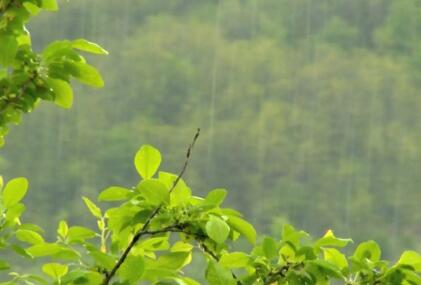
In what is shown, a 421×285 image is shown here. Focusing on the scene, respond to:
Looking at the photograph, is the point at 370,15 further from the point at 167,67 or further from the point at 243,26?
the point at 167,67

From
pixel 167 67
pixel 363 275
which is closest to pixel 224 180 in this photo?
pixel 167 67

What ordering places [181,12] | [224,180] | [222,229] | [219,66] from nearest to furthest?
[222,229]
[224,180]
[181,12]
[219,66]

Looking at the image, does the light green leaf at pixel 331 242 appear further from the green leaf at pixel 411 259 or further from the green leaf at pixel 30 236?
the green leaf at pixel 30 236

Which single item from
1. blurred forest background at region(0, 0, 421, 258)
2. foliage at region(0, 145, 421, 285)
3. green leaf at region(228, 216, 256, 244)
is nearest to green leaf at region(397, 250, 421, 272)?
foliage at region(0, 145, 421, 285)

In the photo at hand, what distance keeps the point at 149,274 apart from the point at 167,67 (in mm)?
9525

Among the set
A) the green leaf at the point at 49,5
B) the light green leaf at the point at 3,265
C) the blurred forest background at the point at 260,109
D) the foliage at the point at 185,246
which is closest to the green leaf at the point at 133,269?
the foliage at the point at 185,246

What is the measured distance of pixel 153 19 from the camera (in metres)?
11.4

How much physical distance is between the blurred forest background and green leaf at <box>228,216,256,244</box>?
6.28m

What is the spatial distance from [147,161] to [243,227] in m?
0.08

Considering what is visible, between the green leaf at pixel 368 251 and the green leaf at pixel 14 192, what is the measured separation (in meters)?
0.25

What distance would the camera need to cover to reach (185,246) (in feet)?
2.24

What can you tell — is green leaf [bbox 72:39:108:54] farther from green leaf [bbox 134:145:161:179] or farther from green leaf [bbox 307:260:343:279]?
green leaf [bbox 307:260:343:279]

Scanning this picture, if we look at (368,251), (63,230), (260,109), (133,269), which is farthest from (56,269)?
(260,109)

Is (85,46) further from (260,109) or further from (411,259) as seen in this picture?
(260,109)
